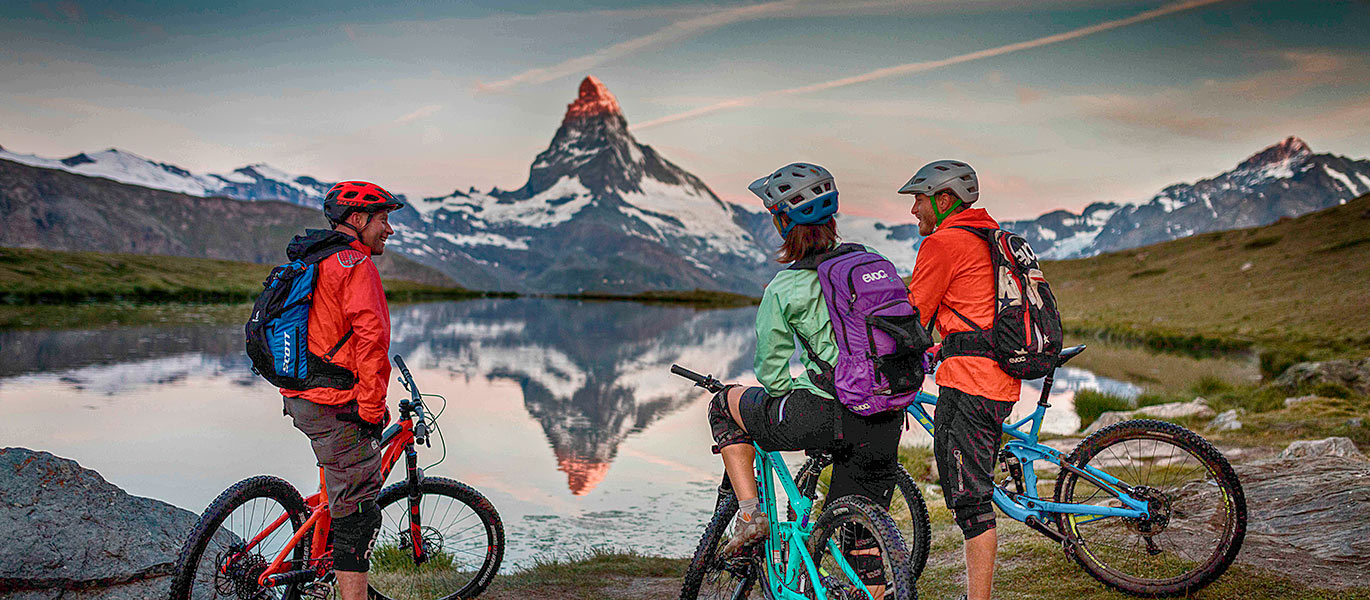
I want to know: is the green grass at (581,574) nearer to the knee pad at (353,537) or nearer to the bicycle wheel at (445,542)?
the bicycle wheel at (445,542)

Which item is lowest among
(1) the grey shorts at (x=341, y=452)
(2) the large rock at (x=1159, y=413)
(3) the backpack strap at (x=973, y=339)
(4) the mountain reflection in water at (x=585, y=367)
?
(4) the mountain reflection in water at (x=585, y=367)

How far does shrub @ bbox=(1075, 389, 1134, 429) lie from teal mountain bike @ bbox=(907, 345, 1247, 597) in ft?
48.5

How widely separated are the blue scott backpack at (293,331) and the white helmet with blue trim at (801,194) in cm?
301

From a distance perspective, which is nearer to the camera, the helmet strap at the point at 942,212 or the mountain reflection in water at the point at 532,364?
the helmet strap at the point at 942,212

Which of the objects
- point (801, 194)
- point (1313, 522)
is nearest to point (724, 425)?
point (801, 194)

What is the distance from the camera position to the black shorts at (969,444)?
18.4 ft

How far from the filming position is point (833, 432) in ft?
16.4

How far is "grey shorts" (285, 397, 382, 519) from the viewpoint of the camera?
5.56 meters

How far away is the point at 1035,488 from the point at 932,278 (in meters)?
2.33

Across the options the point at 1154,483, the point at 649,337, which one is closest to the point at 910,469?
the point at 1154,483

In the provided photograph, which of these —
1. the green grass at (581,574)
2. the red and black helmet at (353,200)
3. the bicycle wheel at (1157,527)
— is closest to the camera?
the red and black helmet at (353,200)

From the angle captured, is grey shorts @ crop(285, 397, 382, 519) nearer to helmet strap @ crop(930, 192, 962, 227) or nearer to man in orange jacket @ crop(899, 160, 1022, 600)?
man in orange jacket @ crop(899, 160, 1022, 600)

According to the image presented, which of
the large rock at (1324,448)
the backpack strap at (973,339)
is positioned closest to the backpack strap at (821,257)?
the backpack strap at (973,339)

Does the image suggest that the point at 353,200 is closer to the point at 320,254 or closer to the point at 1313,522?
the point at 320,254
